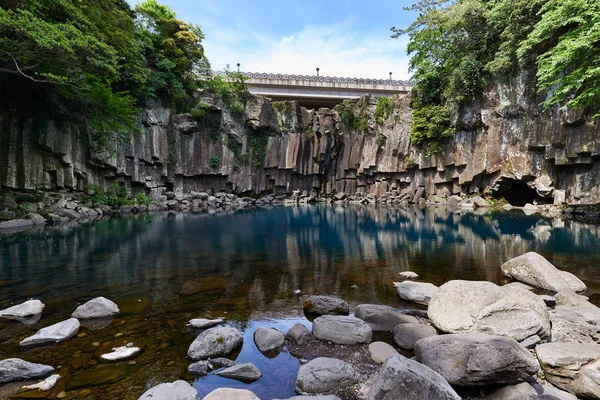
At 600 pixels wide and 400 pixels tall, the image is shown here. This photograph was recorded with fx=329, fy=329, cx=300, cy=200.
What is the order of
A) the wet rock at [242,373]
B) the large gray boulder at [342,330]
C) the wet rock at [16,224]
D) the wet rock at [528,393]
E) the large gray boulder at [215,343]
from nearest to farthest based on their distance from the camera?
the wet rock at [528,393] < the wet rock at [242,373] < the large gray boulder at [215,343] < the large gray boulder at [342,330] < the wet rock at [16,224]

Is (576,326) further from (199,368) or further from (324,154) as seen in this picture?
(324,154)

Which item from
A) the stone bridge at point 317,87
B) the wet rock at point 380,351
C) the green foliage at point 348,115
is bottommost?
the wet rock at point 380,351

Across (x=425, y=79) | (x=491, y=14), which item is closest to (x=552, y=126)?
(x=491, y=14)

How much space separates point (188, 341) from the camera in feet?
13.6

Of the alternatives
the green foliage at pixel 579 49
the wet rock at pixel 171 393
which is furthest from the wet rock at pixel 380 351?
the green foliage at pixel 579 49

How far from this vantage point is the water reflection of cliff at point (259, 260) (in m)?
6.16

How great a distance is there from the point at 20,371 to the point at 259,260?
19.1 feet

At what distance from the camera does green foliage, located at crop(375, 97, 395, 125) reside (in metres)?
32.2

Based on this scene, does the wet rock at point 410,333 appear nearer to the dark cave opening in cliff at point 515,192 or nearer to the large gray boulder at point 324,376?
the large gray boulder at point 324,376

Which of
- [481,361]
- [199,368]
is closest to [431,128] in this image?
[481,361]

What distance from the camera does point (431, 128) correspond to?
89.7 ft

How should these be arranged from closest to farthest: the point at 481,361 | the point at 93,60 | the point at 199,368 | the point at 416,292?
1. the point at 481,361
2. the point at 199,368
3. the point at 416,292
4. the point at 93,60

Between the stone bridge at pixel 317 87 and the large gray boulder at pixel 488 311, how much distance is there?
34997 millimetres

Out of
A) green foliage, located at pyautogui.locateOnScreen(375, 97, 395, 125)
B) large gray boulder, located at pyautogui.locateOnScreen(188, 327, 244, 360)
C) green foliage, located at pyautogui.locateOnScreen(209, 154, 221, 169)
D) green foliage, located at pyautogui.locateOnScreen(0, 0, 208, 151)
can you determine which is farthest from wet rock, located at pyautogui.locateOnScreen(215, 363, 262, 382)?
green foliage, located at pyautogui.locateOnScreen(375, 97, 395, 125)
